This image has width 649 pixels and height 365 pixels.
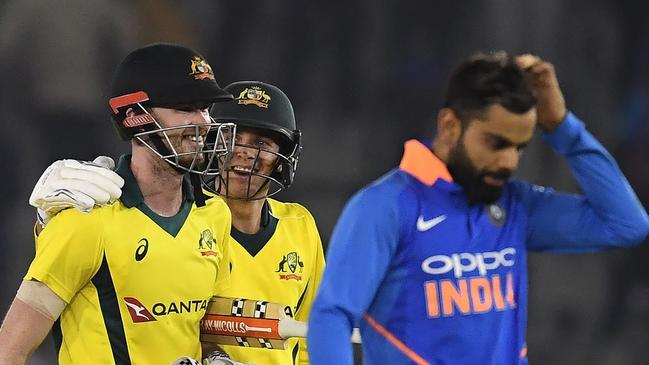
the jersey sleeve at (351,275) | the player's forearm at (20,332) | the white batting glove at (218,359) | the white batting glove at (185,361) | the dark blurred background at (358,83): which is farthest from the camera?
the dark blurred background at (358,83)

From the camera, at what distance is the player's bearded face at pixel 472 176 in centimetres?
198

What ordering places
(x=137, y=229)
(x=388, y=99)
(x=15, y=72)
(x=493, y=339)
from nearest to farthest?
1. (x=493, y=339)
2. (x=137, y=229)
3. (x=15, y=72)
4. (x=388, y=99)

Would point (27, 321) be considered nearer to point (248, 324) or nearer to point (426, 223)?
point (248, 324)

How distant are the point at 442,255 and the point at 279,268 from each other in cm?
101

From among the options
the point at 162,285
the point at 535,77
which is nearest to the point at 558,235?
the point at 535,77

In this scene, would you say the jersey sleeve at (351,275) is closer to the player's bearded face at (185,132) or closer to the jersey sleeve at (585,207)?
the jersey sleeve at (585,207)

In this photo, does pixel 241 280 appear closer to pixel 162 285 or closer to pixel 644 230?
pixel 162 285

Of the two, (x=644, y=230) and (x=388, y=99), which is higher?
(x=644, y=230)

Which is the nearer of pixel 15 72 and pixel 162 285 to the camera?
pixel 162 285

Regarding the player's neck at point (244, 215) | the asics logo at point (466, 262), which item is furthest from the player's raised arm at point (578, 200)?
the player's neck at point (244, 215)

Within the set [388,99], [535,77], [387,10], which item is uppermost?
[535,77]

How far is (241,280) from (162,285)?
42 centimetres

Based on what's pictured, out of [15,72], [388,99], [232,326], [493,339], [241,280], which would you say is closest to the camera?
[493,339]

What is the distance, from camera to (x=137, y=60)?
2.61 m
